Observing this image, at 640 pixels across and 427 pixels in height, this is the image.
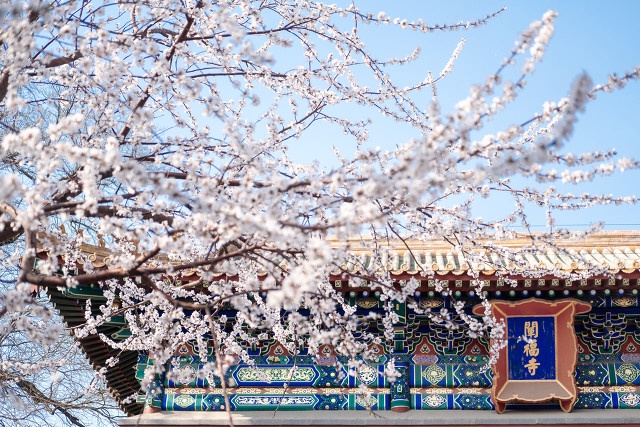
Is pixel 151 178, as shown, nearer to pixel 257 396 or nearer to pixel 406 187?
pixel 406 187

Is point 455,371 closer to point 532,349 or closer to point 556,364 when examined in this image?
point 532,349

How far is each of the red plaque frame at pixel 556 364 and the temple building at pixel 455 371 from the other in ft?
0.04

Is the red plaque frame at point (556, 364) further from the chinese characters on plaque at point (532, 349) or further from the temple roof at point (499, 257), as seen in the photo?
the temple roof at point (499, 257)

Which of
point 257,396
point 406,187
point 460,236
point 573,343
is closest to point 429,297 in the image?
point 573,343

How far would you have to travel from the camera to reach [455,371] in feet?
29.9

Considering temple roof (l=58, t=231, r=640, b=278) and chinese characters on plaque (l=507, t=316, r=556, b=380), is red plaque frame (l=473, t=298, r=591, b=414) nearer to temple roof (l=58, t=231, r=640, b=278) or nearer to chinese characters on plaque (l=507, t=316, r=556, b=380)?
chinese characters on plaque (l=507, t=316, r=556, b=380)

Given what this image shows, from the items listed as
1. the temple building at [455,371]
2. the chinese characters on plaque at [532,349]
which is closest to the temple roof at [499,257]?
the temple building at [455,371]

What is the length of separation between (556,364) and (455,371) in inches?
42.7

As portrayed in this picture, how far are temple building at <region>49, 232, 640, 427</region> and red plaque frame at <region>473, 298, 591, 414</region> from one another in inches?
0.4

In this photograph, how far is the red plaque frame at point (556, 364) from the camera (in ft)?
28.8

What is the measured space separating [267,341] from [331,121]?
11.1 ft

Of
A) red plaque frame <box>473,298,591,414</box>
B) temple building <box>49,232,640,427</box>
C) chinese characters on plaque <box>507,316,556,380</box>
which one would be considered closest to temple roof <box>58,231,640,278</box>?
temple building <box>49,232,640,427</box>

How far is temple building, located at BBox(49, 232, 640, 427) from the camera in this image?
8.71 metres

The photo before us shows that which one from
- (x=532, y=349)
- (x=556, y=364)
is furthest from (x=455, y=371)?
(x=556, y=364)
